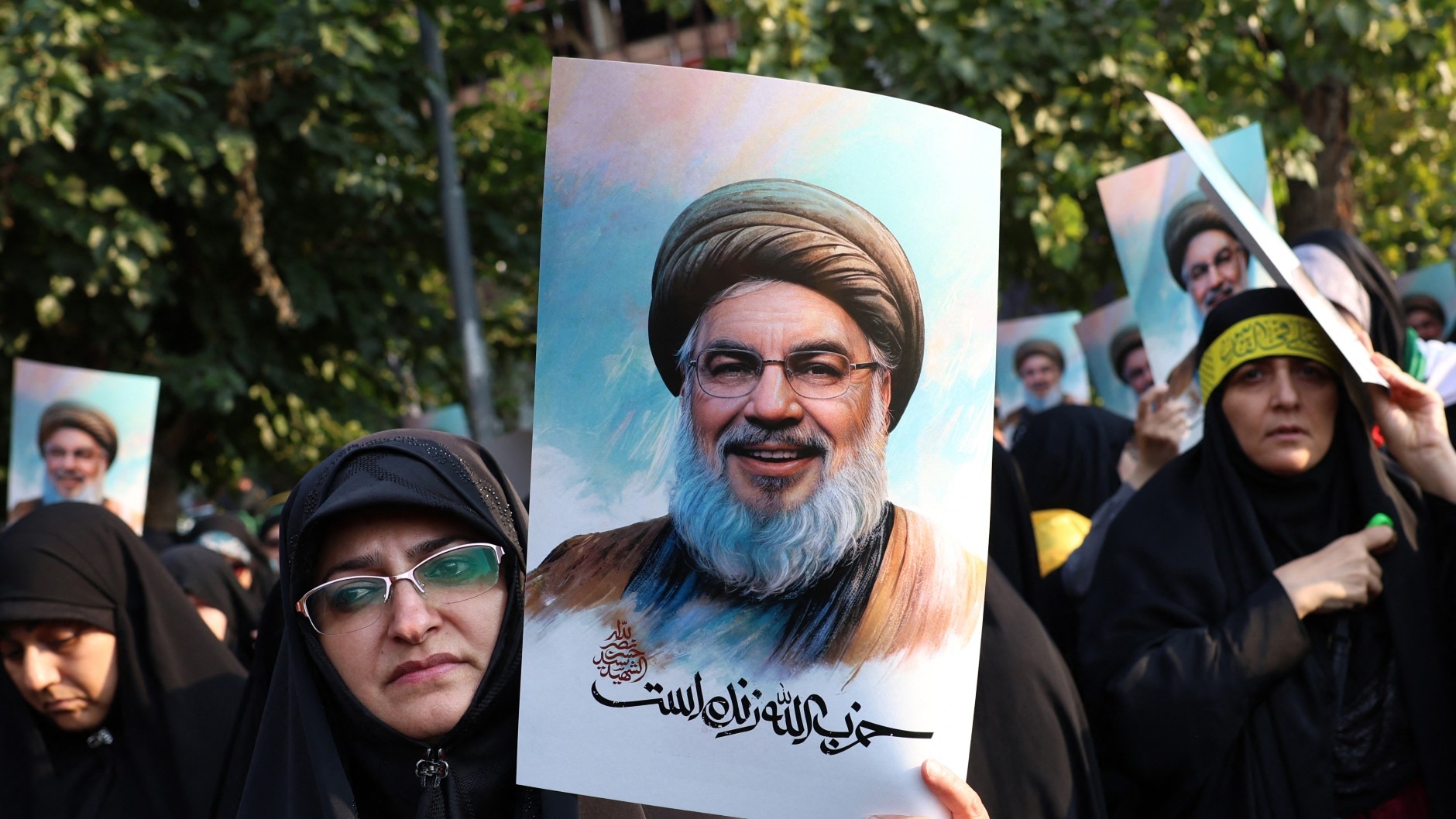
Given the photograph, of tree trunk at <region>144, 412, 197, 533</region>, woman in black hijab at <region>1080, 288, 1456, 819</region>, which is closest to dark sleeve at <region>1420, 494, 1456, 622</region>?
woman in black hijab at <region>1080, 288, 1456, 819</region>

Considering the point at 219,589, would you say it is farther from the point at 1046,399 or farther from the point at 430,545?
the point at 1046,399

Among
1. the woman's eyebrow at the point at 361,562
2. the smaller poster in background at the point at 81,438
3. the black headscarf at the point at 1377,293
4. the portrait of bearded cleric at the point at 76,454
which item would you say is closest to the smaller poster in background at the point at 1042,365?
the black headscarf at the point at 1377,293

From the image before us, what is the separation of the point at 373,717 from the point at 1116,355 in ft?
16.1

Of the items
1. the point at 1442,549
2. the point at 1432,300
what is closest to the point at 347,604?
the point at 1442,549

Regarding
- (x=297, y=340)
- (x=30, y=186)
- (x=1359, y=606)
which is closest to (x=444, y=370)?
(x=297, y=340)

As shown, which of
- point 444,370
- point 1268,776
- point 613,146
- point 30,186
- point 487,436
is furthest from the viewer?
point 444,370

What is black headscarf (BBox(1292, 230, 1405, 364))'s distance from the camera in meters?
3.69

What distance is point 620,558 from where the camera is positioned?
1796 mm

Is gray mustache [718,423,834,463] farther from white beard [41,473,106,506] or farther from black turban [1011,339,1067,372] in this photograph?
black turban [1011,339,1067,372]

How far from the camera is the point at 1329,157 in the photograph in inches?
314

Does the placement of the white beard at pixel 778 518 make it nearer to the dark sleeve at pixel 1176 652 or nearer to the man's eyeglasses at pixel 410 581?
the man's eyeglasses at pixel 410 581

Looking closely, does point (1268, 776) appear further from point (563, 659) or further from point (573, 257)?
point (573, 257)

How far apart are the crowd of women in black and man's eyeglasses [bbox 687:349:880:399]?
1.34ft

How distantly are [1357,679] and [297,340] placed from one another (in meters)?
7.69
